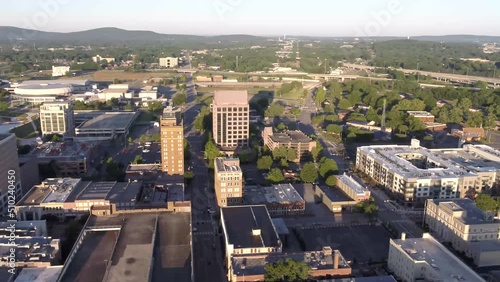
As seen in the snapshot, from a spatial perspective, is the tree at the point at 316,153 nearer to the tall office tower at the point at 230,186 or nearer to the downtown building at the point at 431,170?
the downtown building at the point at 431,170

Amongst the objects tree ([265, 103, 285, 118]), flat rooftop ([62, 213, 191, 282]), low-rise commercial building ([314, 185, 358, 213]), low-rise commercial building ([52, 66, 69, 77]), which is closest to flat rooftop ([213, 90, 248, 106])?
low-rise commercial building ([314, 185, 358, 213])

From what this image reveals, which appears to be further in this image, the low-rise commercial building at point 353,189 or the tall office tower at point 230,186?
the low-rise commercial building at point 353,189

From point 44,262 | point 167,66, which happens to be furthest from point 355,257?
point 167,66

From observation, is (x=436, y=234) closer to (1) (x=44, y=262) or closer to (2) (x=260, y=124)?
(1) (x=44, y=262)

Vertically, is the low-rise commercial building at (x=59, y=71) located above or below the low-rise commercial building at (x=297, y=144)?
above

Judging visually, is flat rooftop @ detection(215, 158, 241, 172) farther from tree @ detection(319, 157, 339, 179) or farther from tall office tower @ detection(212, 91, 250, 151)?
tall office tower @ detection(212, 91, 250, 151)

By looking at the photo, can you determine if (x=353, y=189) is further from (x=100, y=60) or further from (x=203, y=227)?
(x=100, y=60)

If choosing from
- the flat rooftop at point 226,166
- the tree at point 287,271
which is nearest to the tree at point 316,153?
the flat rooftop at point 226,166
